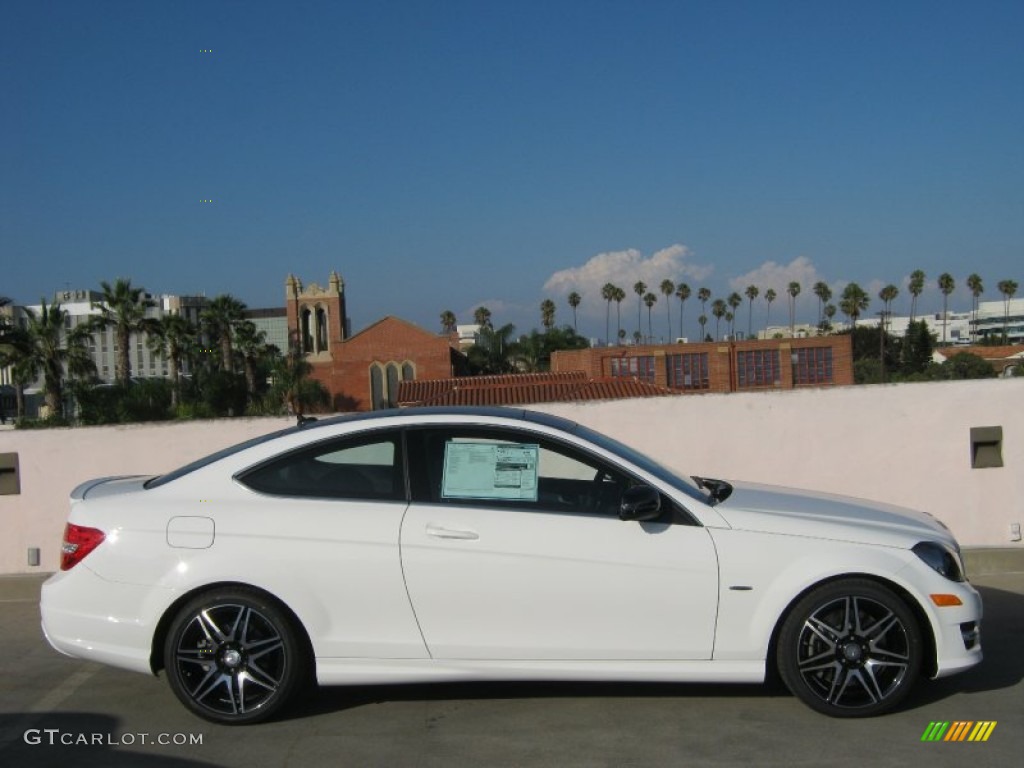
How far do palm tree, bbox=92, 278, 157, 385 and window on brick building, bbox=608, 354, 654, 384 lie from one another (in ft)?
112

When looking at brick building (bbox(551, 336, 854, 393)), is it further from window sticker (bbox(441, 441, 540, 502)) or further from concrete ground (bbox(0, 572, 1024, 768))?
window sticker (bbox(441, 441, 540, 502))

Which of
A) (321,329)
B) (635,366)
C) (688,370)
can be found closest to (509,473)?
(635,366)

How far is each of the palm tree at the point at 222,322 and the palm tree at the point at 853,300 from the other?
66733 mm

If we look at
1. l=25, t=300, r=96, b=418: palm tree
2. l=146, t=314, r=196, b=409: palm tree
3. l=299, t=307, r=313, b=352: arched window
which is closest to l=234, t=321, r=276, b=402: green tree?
l=146, t=314, r=196, b=409: palm tree

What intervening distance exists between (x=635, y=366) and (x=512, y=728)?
71.4 m

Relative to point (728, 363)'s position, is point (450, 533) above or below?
below

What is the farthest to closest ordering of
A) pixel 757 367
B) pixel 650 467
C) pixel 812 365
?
pixel 757 367 < pixel 812 365 < pixel 650 467

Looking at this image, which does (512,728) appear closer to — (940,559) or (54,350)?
(940,559)

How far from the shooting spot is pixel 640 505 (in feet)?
14.9

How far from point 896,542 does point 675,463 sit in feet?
11.8

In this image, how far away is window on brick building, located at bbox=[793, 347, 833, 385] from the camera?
74688 millimetres

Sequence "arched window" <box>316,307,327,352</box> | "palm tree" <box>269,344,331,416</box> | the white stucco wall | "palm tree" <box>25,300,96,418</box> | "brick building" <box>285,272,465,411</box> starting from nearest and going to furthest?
the white stucco wall
"palm tree" <box>25,300,96,418</box>
"palm tree" <box>269,344,331,416</box>
"brick building" <box>285,272,465,411</box>
"arched window" <box>316,307,327,352</box>

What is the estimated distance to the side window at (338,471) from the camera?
4.80 metres

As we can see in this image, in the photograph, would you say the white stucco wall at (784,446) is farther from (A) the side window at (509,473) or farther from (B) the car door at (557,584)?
(B) the car door at (557,584)
